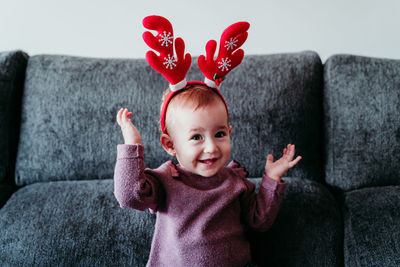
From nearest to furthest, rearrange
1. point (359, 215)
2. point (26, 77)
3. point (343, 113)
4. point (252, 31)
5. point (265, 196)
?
point (265, 196) → point (359, 215) → point (343, 113) → point (26, 77) → point (252, 31)

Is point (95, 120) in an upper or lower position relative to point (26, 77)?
lower

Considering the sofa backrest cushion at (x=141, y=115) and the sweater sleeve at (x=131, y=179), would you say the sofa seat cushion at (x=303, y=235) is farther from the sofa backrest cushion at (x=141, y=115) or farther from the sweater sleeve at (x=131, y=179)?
the sweater sleeve at (x=131, y=179)

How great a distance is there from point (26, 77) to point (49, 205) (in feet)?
1.82

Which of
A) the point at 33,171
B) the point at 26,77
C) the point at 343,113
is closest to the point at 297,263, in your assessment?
the point at 343,113

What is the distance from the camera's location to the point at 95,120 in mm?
1241

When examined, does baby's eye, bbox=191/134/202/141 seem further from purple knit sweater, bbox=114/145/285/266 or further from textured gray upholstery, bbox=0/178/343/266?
textured gray upholstery, bbox=0/178/343/266

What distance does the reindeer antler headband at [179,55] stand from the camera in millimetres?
813

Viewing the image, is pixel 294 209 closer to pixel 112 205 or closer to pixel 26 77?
pixel 112 205

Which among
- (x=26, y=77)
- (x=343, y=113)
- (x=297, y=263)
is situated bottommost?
(x=297, y=263)

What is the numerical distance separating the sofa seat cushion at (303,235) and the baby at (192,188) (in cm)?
13

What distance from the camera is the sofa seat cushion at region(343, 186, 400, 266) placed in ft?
3.18

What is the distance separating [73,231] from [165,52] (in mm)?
660

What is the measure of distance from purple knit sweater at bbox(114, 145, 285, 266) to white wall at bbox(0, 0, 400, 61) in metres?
0.84

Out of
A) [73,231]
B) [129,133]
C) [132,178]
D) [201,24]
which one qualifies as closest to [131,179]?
[132,178]
